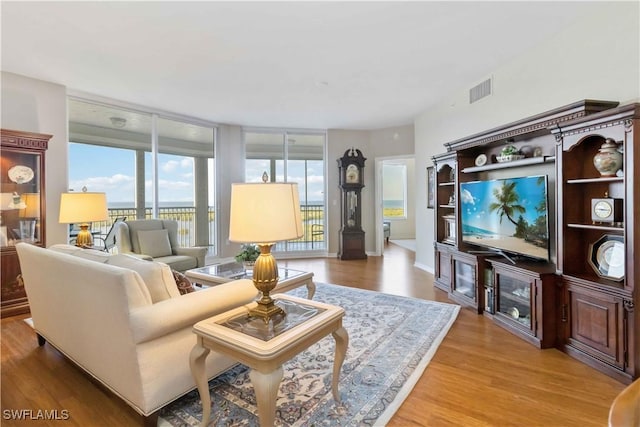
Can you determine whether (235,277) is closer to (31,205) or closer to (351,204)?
(31,205)

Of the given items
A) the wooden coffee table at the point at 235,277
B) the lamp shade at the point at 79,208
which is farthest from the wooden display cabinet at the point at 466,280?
the lamp shade at the point at 79,208

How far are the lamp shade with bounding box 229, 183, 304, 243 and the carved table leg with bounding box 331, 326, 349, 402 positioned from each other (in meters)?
0.66

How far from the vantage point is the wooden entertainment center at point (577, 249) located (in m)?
2.00

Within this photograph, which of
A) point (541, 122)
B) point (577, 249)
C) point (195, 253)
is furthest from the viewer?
point (195, 253)

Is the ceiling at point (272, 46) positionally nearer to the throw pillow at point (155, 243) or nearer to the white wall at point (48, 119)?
the white wall at point (48, 119)

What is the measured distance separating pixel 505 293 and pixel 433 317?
0.70 m

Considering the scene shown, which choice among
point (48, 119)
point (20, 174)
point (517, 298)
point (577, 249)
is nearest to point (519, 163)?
point (577, 249)

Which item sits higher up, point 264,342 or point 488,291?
point 264,342

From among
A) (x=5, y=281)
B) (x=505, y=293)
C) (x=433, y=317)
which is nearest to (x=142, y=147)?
(x=5, y=281)

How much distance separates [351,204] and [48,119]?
4874 millimetres

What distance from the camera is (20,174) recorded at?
3346 millimetres

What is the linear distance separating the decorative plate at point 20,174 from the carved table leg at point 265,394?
12.2ft

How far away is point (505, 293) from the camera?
2.94 meters

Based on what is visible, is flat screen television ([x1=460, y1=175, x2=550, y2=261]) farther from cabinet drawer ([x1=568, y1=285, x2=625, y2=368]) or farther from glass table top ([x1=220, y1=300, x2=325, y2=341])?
glass table top ([x1=220, y1=300, x2=325, y2=341])
